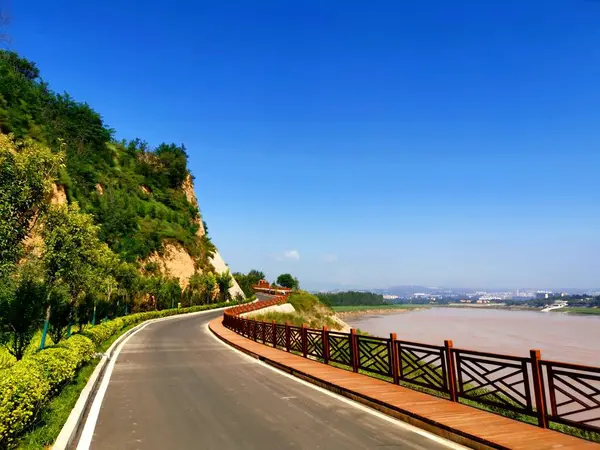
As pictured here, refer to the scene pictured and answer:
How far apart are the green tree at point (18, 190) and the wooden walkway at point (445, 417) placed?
8.24m

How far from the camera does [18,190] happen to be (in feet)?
32.1

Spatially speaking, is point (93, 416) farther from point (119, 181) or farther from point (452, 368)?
point (119, 181)

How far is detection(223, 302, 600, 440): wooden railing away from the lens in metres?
6.23

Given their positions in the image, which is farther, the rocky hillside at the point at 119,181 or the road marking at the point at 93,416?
the rocky hillside at the point at 119,181

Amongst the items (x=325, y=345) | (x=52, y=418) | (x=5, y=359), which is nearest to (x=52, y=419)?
(x=52, y=418)

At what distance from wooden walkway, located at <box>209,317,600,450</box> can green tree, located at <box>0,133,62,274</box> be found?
8.24 meters

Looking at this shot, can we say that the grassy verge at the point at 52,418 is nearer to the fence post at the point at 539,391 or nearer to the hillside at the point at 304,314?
the fence post at the point at 539,391

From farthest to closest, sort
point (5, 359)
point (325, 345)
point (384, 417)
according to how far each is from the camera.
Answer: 1. point (325, 345)
2. point (5, 359)
3. point (384, 417)

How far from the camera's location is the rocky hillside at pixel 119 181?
42.0m

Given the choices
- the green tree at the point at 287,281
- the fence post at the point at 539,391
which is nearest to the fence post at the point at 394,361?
the fence post at the point at 539,391

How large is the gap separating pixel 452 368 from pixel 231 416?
4.52 meters

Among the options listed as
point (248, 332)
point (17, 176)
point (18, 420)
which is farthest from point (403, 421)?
point (248, 332)

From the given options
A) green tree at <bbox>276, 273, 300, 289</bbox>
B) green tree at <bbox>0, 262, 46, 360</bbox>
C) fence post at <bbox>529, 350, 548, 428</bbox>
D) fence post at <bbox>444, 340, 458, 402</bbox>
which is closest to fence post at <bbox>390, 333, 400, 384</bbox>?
fence post at <bbox>444, 340, 458, 402</bbox>

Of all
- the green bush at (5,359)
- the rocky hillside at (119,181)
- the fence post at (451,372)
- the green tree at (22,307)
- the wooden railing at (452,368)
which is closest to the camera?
the wooden railing at (452,368)
